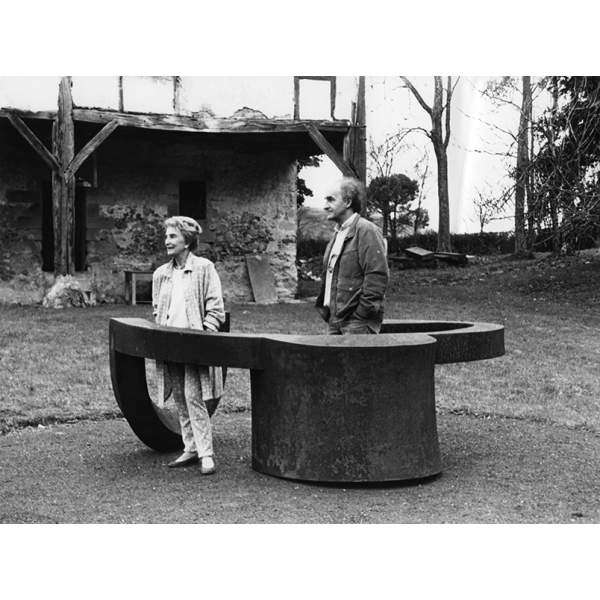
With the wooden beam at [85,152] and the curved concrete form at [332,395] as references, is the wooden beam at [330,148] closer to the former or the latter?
the wooden beam at [85,152]

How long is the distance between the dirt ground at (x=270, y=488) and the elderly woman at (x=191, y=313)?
0.31 metres

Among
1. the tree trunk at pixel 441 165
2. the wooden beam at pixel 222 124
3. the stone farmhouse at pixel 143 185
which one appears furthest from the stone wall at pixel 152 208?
the tree trunk at pixel 441 165

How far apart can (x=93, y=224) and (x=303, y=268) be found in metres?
9.76

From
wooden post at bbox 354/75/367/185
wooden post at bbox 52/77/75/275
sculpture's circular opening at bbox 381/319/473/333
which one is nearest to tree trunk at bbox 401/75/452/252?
wooden post at bbox 354/75/367/185

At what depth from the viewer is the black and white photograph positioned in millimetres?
5555

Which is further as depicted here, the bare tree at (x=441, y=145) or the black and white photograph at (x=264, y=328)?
the bare tree at (x=441, y=145)

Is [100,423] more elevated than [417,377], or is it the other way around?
[417,377]

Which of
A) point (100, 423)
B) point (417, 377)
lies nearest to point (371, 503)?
point (417, 377)

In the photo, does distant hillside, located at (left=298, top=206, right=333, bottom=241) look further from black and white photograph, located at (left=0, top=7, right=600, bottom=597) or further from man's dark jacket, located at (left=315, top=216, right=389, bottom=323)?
man's dark jacket, located at (left=315, top=216, right=389, bottom=323)

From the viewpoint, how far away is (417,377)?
5688 mm

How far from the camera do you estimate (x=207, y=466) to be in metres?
5.98

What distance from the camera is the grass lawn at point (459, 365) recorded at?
8.80 meters

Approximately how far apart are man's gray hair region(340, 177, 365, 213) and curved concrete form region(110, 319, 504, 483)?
86cm

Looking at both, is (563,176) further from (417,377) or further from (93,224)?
(417,377)
